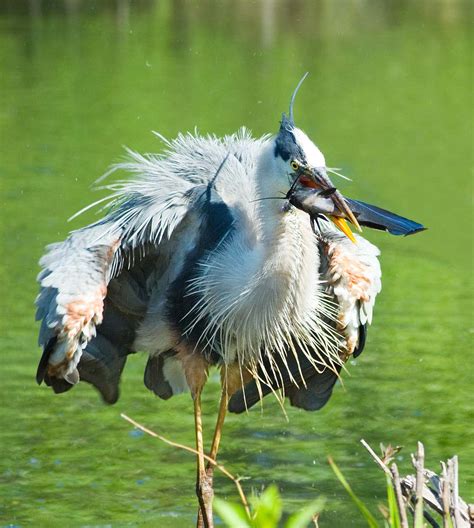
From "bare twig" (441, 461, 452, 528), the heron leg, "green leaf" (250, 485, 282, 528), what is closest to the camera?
"green leaf" (250, 485, 282, 528)

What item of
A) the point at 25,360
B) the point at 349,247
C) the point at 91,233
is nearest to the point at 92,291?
the point at 91,233

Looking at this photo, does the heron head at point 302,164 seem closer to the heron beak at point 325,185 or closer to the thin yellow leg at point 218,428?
the heron beak at point 325,185

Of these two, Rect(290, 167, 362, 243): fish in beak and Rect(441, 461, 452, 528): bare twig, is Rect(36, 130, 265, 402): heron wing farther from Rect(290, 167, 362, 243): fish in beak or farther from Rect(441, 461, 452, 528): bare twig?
Rect(441, 461, 452, 528): bare twig

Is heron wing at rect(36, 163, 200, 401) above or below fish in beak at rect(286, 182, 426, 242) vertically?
below

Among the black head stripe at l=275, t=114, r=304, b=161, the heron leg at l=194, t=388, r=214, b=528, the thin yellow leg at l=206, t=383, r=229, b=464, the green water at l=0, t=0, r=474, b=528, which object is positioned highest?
the black head stripe at l=275, t=114, r=304, b=161

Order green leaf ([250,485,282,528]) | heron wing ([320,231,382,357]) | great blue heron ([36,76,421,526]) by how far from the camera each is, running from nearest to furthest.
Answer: green leaf ([250,485,282,528]) < great blue heron ([36,76,421,526]) < heron wing ([320,231,382,357])

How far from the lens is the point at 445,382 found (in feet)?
27.1

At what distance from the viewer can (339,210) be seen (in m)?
4.84

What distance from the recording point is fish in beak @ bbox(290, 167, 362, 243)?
190 inches

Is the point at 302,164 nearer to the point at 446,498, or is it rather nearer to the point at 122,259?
the point at 122,259

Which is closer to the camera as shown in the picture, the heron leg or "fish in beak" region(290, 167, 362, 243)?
"fish in beak" region(290, 167, 362, 243)

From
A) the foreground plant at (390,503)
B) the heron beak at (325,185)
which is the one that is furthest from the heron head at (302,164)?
the foreground plant at (390,503)

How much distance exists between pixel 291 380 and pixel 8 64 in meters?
15.7

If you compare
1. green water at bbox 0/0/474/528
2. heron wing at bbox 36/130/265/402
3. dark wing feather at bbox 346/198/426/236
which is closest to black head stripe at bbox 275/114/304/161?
dark wing feather at bbox 346/198/426/236
